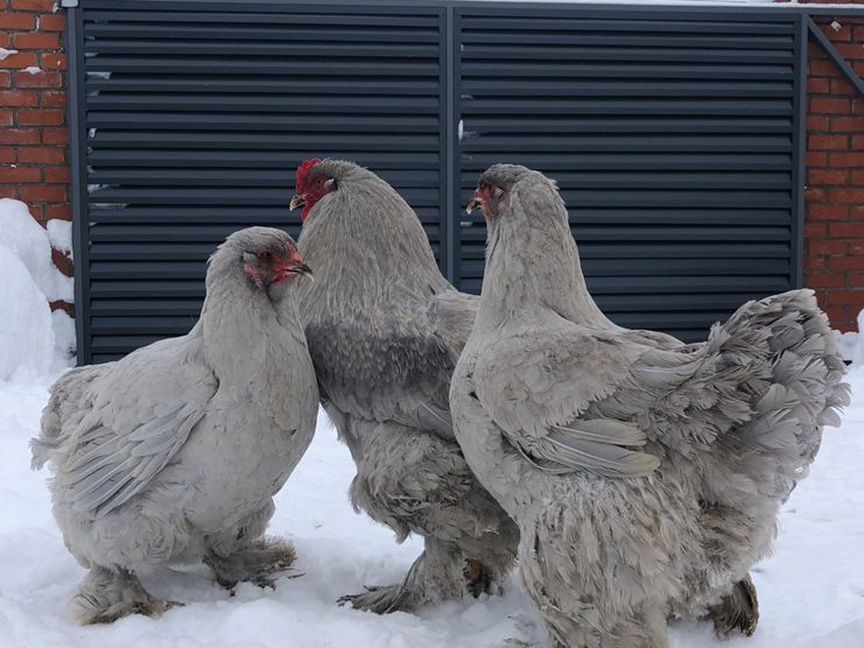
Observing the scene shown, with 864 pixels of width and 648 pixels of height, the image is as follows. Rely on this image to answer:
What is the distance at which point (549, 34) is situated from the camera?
6625 mm

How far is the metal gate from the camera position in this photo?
20.8 feet

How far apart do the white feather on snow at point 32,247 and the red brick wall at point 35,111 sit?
0.06 metres

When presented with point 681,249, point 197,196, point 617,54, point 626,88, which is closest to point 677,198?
point 681,249

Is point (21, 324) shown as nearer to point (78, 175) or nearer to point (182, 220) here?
point (78, 175)

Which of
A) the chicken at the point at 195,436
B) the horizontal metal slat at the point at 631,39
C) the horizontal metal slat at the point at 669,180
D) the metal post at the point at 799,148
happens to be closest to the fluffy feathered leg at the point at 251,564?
the chicken at the point at 195,436

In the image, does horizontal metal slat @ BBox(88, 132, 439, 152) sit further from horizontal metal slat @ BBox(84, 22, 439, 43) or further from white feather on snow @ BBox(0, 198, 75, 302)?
white feather on snow @ BBox(0, 198, 75, 302)

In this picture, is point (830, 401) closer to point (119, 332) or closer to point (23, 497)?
point (23, 497)

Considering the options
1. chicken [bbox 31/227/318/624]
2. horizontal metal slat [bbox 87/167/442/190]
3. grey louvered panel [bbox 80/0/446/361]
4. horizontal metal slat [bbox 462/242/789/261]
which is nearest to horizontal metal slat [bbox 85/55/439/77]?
grey louvered panel [bbox 80/0/446/361]

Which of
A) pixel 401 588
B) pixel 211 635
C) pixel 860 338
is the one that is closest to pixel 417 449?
pixel 401 588

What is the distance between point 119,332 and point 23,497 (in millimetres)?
2264

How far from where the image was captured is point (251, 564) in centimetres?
355

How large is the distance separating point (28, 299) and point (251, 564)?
3478 mm

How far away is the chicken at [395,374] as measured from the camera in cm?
323

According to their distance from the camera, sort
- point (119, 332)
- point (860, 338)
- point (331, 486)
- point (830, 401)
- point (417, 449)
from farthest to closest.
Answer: point (860, 338)
point (119, 332)
point (331, 486)
point (417, 449)
point (830, 401)
